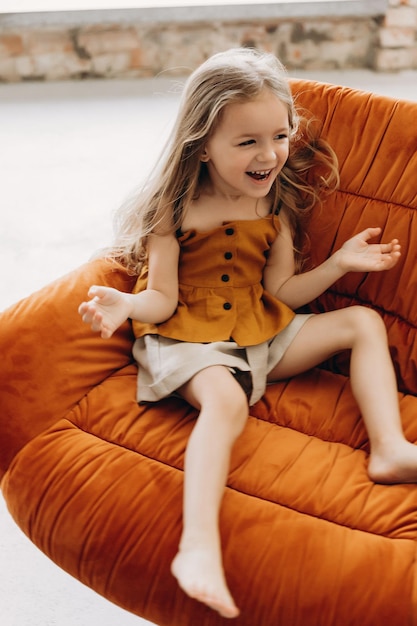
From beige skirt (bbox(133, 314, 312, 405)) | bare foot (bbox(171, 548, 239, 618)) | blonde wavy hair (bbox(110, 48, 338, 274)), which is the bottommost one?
bare foot (bbox(171, 548, 239, 618))

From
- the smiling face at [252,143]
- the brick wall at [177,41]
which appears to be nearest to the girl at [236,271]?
the smiling face at [252,143]

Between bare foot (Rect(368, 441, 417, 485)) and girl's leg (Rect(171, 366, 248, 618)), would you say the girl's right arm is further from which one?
bare foot (Rect(368, 441, 417, 485))

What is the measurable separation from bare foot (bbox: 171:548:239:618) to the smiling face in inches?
26.9

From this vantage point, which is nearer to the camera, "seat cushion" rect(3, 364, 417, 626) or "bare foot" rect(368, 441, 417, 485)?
"seat cushion" rect(3, 364, 417, 626)

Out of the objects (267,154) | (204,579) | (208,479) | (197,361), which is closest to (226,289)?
(197,361)

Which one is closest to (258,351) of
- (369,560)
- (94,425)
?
(94,425)

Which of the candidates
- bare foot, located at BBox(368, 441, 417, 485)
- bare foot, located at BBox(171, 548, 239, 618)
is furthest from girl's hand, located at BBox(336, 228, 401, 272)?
bare foot, located at BBox(171, 548, 239, 618)

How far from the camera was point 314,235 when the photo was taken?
5.59 feet

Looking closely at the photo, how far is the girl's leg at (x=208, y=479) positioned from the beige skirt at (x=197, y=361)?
0.09ft

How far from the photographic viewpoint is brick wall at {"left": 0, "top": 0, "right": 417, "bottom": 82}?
3.75 meters

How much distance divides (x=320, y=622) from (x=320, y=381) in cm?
53

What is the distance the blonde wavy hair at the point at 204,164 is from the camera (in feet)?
4.82

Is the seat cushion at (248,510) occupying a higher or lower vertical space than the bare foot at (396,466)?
lower

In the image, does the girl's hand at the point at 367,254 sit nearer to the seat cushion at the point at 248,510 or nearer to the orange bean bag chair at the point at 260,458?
the orange bean bag chair at the point at 260,458
